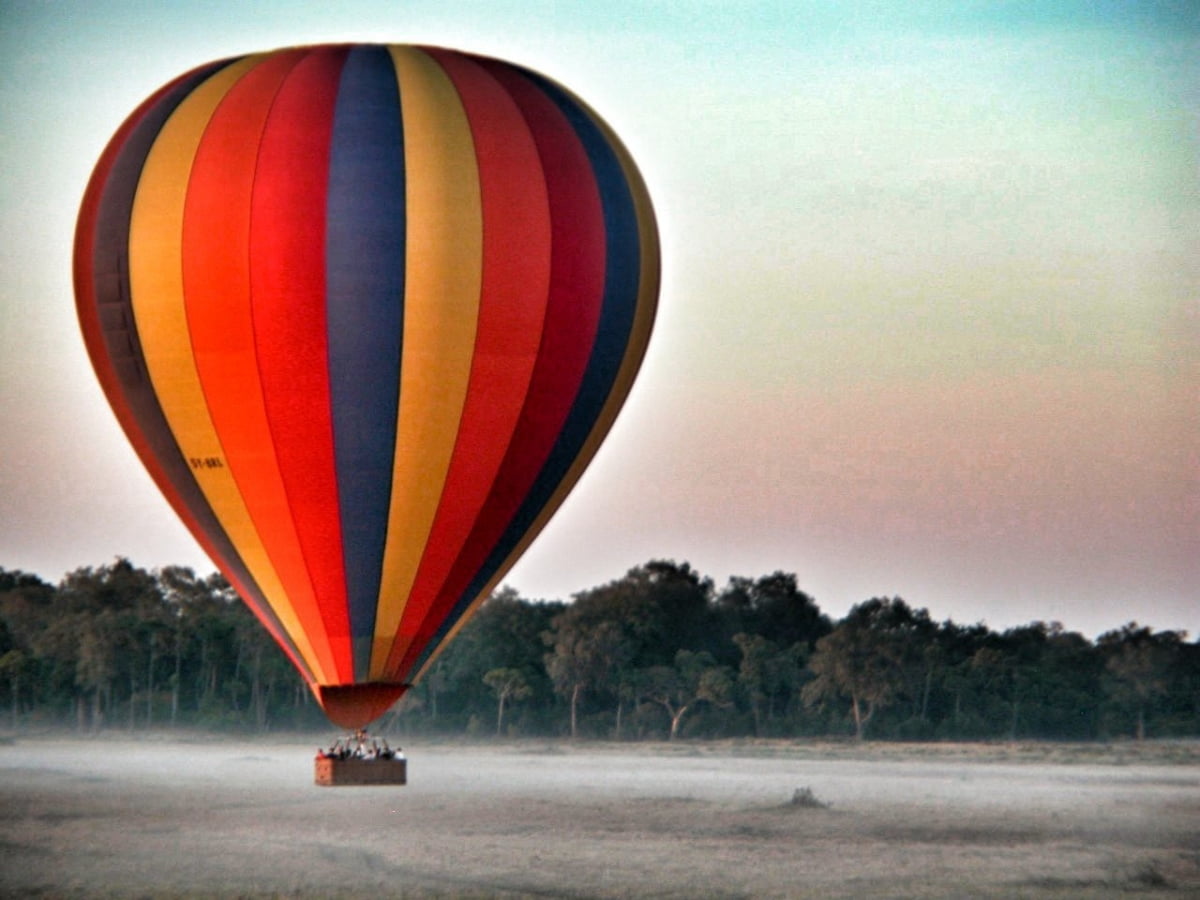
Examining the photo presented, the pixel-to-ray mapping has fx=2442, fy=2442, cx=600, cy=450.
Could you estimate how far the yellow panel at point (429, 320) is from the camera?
29188 mm

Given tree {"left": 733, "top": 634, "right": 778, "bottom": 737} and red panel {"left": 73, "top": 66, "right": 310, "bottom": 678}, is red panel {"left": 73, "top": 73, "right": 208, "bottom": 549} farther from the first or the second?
tree {"left": 733, "top": 634, "right": 778, "bottom": 737}

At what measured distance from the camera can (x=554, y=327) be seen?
2989 centimetres

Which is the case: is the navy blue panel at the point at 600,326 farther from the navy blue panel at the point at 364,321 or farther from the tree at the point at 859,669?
the tree at the point at 859,669

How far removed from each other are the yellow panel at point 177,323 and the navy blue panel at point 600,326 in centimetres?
252

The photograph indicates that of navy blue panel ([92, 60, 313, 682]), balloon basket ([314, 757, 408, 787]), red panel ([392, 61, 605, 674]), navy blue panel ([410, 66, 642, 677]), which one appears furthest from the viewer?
navy blue panel ([410, 66, 642, 677])

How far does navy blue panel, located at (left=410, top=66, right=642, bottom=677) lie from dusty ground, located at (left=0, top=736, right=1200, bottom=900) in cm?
952

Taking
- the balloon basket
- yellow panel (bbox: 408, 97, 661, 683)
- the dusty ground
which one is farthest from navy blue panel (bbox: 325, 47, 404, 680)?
the dusty ground

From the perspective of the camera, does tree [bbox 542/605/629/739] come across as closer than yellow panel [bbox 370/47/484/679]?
No

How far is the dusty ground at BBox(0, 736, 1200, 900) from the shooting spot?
4156cm

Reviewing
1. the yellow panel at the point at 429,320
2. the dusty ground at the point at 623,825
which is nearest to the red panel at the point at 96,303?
the yellow panel at the point at 429,320

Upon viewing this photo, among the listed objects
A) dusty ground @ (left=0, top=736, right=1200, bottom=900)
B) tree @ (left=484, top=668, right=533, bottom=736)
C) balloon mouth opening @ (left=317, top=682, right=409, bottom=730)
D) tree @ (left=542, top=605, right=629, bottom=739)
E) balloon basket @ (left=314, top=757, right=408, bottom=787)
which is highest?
tree @ (left=542, top=605, right=629, bottom=739)

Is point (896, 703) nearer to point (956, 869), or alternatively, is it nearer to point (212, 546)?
point (956, 869)

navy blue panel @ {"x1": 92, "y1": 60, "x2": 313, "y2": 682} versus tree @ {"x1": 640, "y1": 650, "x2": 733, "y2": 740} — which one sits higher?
navy blue panel @ {"x1": 92, "y1": 60, "x2": 313, "y2": 682}

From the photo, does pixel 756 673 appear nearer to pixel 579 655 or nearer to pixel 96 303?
pixel 579 655
